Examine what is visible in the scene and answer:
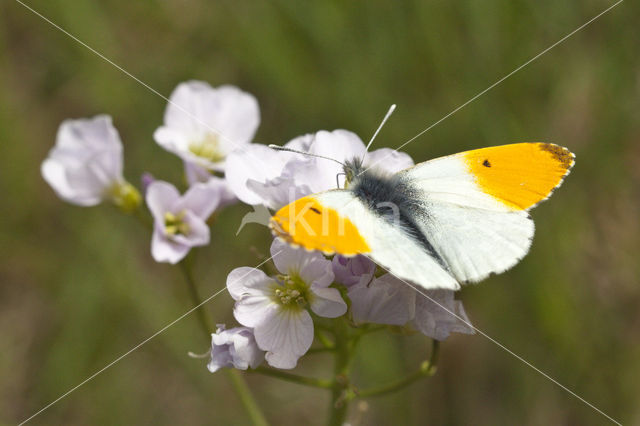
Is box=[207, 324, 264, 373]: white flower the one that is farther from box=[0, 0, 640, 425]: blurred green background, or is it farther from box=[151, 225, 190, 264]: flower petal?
box=[0, 0, 640, 425]: blurred green background

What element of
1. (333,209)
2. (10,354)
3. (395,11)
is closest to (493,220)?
(333,209)

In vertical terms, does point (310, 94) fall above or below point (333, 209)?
below

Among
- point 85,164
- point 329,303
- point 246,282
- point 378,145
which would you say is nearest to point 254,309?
point 246,282

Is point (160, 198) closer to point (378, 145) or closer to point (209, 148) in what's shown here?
point (209, 148)

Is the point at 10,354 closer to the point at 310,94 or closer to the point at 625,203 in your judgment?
the point at 310,94

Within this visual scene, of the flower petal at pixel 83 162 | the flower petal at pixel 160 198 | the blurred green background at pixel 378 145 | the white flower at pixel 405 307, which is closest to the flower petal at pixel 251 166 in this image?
the flower petal at pixel 160 198

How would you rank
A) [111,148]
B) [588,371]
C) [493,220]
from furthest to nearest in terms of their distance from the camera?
[588,371] → [111,148] → [493,220]
